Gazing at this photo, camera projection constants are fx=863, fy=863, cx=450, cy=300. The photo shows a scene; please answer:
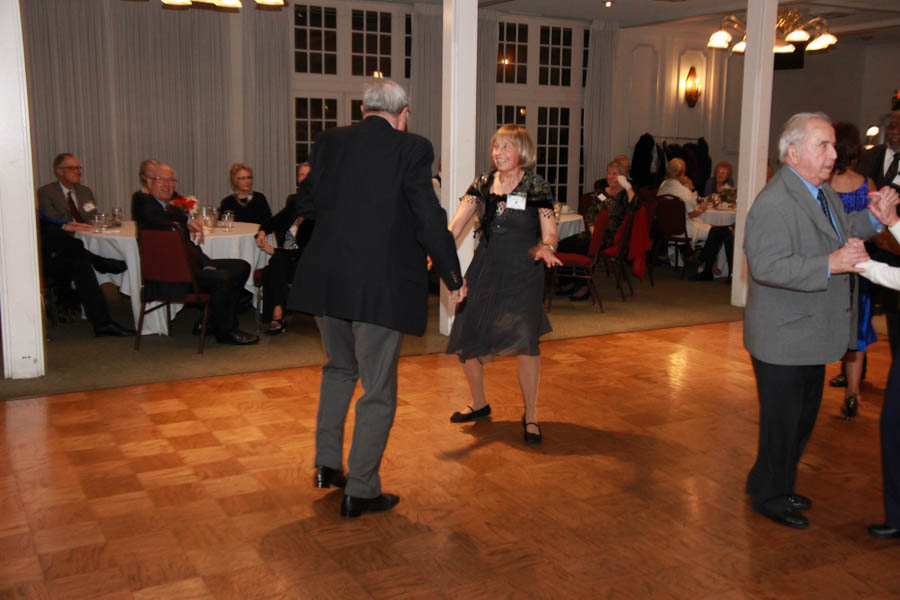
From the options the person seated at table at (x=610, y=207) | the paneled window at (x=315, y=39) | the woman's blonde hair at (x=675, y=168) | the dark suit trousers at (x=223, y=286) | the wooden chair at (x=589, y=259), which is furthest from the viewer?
the paneled window at (x=315, y=39)

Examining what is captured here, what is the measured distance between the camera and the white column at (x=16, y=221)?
5305 mm

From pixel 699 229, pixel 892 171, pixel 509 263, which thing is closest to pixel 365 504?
pixel 509 263

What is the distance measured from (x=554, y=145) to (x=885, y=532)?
1097cm

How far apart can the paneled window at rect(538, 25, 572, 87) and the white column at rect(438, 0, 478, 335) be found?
23.2 ft

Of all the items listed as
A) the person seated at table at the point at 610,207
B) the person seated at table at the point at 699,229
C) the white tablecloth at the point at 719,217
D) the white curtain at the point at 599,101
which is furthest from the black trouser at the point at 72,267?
the white curtain at the point at 599,101

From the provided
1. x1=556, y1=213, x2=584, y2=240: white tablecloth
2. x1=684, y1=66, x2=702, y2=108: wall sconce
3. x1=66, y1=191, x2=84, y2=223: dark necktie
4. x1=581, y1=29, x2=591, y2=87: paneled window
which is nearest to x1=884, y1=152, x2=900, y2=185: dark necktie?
x1=556, y1=213, x2=584, y2=240: white tablecloth

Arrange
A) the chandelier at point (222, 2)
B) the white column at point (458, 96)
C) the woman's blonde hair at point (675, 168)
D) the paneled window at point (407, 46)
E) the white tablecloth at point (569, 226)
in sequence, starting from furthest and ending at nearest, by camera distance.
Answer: the paneled window at point (407, 46) → the woman's blonde hair at point (675, 168) → the white tablecloth at point (569, 226) → the chandelier at point (222, 2) → the white column at point (458, 96)

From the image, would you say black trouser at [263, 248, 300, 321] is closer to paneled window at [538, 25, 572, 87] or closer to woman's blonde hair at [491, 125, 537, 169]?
woman's blonde hair at [491, 125, 537, 169]

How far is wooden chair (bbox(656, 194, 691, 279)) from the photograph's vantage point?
1023 cm

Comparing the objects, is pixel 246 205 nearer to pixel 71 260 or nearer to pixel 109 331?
pixel 71 260

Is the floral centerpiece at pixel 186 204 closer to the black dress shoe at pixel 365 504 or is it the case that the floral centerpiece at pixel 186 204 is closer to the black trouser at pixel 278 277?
the black trouser at pixel 278 277

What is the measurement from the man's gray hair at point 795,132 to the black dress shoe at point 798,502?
1.41 meters

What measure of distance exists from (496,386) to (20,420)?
277 cm

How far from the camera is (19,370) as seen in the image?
5.55 meters
